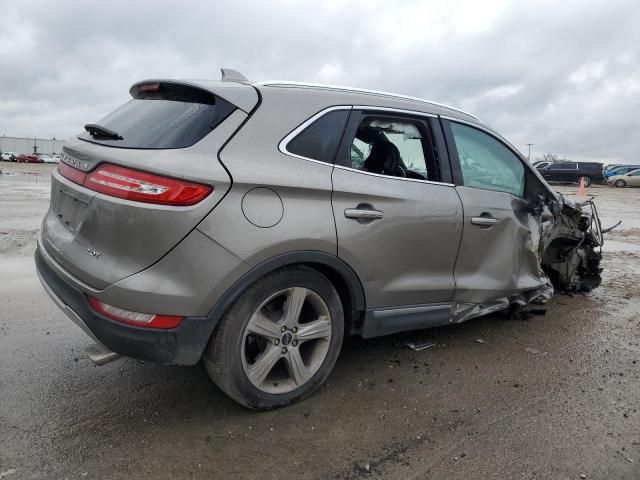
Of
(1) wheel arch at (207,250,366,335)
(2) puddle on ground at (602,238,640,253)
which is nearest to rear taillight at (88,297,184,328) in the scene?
(1) wheel arch at (207,250,366,335)

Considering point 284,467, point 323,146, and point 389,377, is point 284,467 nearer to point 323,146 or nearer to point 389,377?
point 389,377

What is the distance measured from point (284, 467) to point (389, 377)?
1201mm

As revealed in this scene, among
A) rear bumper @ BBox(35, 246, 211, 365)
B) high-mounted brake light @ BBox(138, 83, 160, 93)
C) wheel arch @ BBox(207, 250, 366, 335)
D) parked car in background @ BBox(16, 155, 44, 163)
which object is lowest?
parked car in background @ BBox(16, 155, 44, 163)

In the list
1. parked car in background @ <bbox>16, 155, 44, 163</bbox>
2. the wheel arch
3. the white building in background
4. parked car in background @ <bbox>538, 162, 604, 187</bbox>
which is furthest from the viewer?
the white building in background

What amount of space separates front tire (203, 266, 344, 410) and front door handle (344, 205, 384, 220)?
0.39 m

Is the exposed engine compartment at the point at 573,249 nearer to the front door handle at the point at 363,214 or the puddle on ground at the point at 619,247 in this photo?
the front door handle at the point at 363,214

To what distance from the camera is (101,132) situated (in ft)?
9.40

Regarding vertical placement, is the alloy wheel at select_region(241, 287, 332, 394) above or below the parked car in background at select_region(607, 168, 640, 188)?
below

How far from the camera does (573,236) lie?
17.0 feet

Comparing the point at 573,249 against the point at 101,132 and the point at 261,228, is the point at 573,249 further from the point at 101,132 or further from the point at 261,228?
the point at 101,132

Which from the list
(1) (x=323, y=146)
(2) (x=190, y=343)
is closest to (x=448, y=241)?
(1) (x=323, y=146)

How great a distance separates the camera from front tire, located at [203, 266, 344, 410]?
262 centimetres

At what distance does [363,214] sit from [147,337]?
4.46ft

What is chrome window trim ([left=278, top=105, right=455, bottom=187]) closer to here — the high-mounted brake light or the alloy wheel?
the alloy wheel
